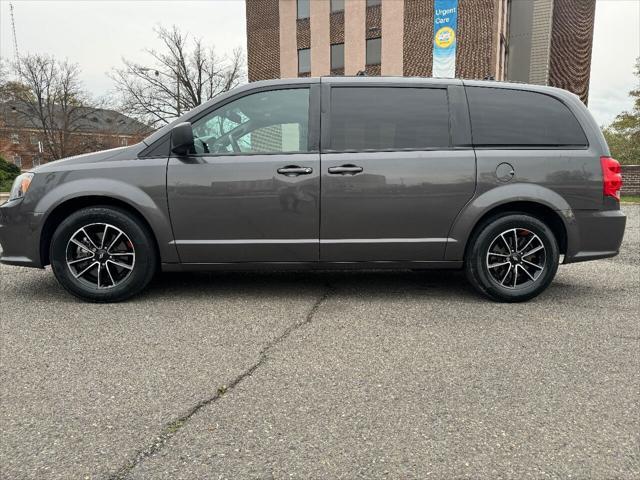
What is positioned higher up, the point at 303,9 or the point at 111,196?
the point at 303,9

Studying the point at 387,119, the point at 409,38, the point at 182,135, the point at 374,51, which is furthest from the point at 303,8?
the point at 182,135

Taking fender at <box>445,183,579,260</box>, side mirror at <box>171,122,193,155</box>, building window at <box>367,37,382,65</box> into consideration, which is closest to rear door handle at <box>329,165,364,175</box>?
fender at <box>445,183,579,260</box>

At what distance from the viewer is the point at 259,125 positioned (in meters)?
4.07

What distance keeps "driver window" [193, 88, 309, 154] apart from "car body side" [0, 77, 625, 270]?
0.30 feet

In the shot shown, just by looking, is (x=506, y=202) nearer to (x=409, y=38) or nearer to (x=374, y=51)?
(x=409, y=38)

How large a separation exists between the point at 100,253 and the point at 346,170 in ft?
7.15

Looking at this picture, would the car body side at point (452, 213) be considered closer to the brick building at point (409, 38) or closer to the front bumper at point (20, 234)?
the front bumper at point (20, 234)

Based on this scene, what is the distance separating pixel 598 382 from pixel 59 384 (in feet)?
9.52

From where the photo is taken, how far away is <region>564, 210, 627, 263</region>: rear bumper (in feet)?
13.4

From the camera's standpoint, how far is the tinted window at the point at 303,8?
3142 cm

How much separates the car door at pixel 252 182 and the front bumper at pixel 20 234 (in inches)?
46.2

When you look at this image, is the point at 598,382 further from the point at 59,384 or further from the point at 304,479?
the point at 59,384

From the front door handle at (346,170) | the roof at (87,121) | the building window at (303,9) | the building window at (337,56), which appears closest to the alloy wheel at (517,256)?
the front door handle at (346,170)

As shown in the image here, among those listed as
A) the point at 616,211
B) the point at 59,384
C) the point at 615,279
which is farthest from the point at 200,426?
the point at 615,279
